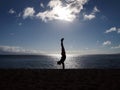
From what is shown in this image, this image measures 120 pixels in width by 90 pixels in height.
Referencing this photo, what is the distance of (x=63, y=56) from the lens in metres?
18.0
